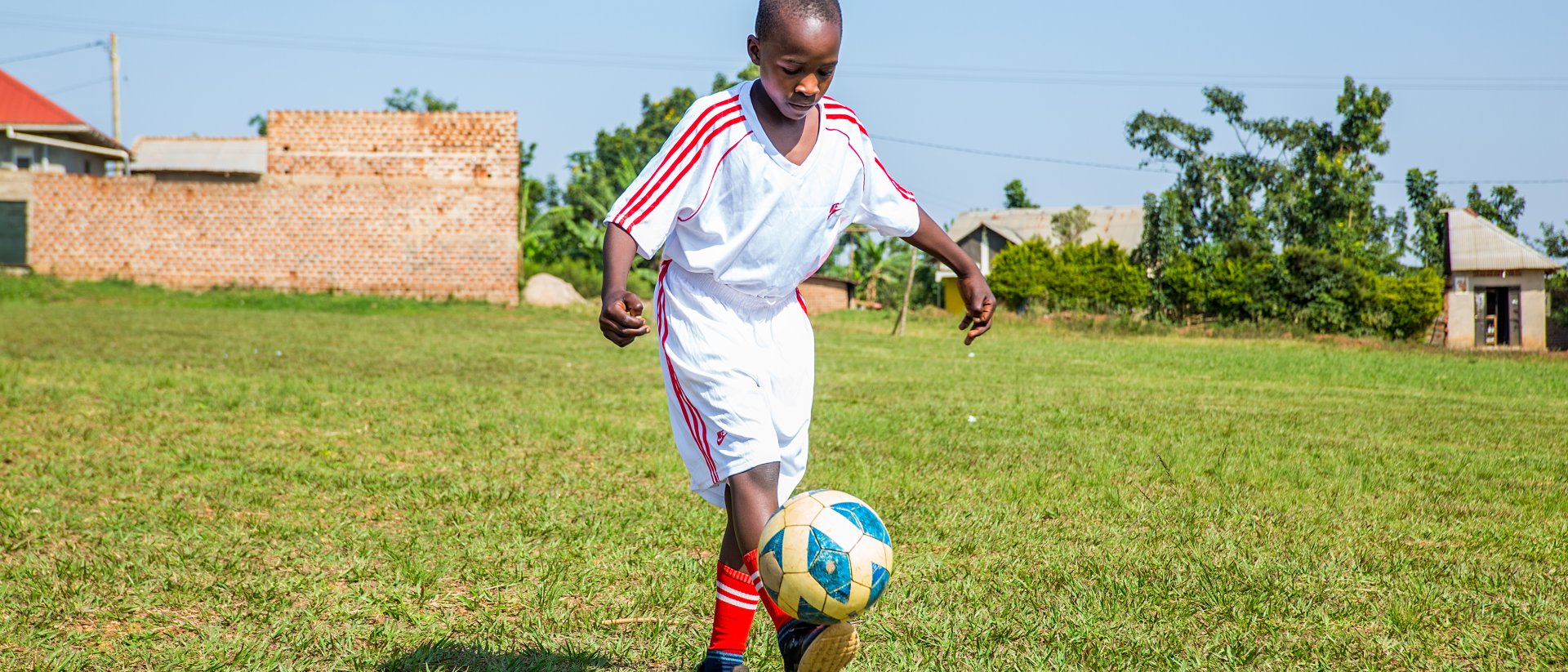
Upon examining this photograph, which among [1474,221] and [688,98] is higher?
[688,98]

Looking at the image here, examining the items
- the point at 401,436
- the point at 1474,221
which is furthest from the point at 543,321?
the point at 1474,221

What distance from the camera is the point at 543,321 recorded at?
2419cm

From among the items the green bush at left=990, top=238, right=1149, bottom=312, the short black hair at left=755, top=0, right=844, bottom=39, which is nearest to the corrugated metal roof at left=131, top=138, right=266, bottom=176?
the green bush at left=990, top=238, right=1149, bottom=312

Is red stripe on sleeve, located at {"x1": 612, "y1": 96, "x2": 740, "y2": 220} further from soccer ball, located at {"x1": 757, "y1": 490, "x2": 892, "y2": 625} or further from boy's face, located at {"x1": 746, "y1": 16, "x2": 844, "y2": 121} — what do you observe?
soccer ball, located at {"x1": 757, "y1": 490, "x2": 892, "y2": 625}

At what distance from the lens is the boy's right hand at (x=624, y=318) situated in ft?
8.88

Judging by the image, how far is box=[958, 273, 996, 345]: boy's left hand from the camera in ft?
11.2

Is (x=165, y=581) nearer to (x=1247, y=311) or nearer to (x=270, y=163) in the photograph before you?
(x=270, y=163)

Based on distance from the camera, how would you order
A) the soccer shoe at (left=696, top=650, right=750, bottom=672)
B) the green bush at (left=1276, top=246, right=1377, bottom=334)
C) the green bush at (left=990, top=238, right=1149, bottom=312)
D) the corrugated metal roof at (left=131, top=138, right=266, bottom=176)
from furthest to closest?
the corrugated metal roof at (left=131, top=138, right=266, bottom=176), the green bush at (left=990, top=238, right=1149, bottom=312), the green bush at (left=1276, top=246, right=1377, bottom=334), the soccer shoe at (left=696, top=650, right=750, bottom=672)

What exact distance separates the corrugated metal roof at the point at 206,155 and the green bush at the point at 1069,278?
23897mm

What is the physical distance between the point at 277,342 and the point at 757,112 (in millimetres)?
14316

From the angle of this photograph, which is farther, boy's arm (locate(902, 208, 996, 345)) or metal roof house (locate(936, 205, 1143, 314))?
metal roof house (locate(936, 205, 1143, 314))

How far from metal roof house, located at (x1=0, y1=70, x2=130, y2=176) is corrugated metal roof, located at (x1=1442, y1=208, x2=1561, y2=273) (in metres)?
42.7

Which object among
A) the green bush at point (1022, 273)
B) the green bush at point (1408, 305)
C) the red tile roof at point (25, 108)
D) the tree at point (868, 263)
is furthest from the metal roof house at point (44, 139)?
the green bush at point (1408, 305)

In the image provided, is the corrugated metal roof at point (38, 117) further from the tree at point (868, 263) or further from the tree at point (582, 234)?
the tree at point (868, 263)
